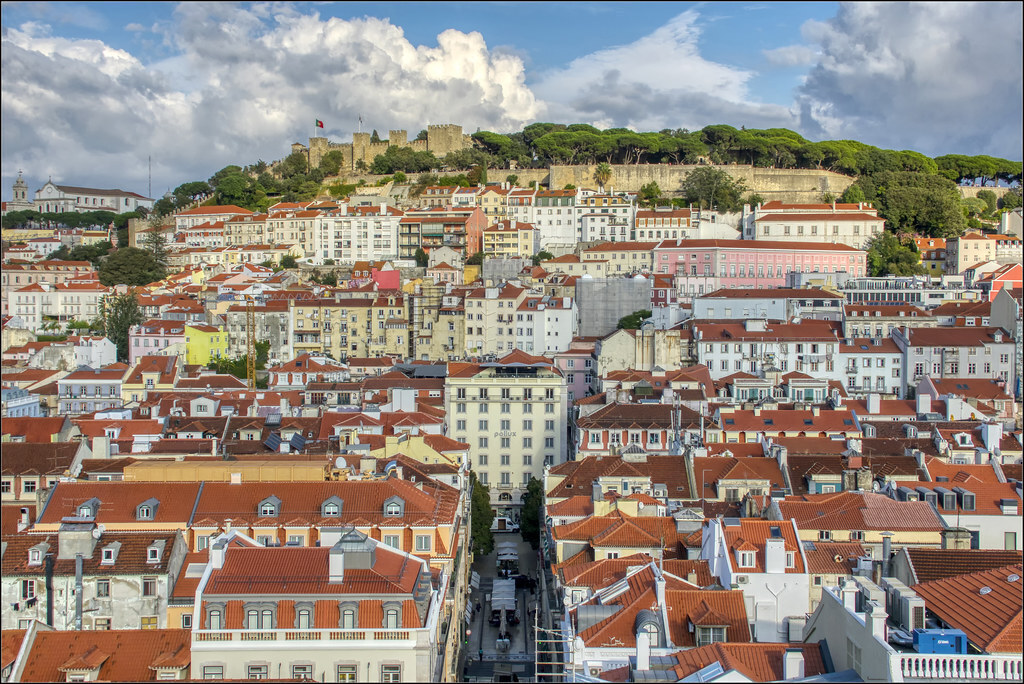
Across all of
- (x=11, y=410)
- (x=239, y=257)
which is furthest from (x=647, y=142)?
(x=11, y=410)

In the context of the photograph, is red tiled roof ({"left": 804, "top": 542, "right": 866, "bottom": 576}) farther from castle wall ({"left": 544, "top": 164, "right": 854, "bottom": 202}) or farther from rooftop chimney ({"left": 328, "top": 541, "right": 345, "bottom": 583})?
castle wall ({"left": 544, "top": 164, "right": 854, "bottom": 202})

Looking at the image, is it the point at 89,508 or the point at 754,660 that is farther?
the point at 89,508

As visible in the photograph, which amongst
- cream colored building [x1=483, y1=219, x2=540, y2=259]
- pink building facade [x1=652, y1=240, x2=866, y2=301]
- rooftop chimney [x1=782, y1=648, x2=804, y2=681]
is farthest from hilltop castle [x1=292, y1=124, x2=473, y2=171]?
rooftop chimney [x1=782, y1=648, x2=804, y2=681]

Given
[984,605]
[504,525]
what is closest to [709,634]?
[984,605]

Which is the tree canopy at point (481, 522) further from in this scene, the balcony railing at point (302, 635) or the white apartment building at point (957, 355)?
the white apartment building at point (957, 355)

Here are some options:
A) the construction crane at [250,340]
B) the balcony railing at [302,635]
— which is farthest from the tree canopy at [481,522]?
the construction crane at [250,340]

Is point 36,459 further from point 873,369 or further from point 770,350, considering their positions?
point 873,369

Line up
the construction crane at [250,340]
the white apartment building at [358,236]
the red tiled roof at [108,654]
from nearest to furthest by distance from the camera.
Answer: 1. the red tiled roof at [108,654]
2. the construction crane at [250,340]
3. the white apartment building at [358,236]
